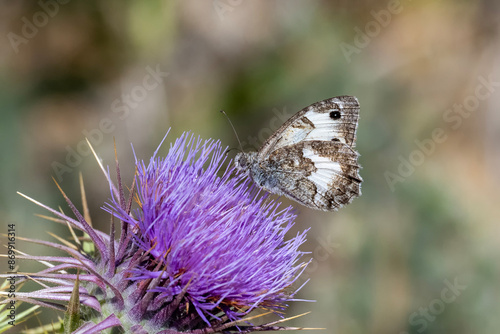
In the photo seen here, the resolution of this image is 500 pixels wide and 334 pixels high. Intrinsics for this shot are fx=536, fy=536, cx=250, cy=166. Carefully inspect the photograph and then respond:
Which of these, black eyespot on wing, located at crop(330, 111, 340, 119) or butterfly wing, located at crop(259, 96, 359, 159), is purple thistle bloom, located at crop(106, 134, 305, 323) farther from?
black eyespot on wing, located at crop(330, 111, 340, 119)

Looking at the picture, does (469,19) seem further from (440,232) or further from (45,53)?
(45,53)

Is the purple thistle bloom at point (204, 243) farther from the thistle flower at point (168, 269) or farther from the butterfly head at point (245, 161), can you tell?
the butterfly head at point (245, 161)

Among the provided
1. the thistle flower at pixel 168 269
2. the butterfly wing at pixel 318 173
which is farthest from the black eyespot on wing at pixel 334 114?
the thistle flower at pixel 168 269

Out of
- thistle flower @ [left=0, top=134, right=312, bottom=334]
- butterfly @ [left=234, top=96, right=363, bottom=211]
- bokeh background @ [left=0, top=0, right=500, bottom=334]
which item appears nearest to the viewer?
thistle flower @ [left=0, top=134, right=312, bottom=334]

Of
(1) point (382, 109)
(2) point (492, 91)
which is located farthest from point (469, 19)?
(1) point (382, 109)

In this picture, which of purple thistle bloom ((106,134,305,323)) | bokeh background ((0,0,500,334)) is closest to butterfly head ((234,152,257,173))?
purple thistle bloom ((106,134,305,323))

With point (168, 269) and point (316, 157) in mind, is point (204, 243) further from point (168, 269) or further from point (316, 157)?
point (316, 157)

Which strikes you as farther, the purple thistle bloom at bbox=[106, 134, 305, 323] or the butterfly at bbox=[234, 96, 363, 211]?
the butterfly at bbox=[234, 96, 363, 211]
